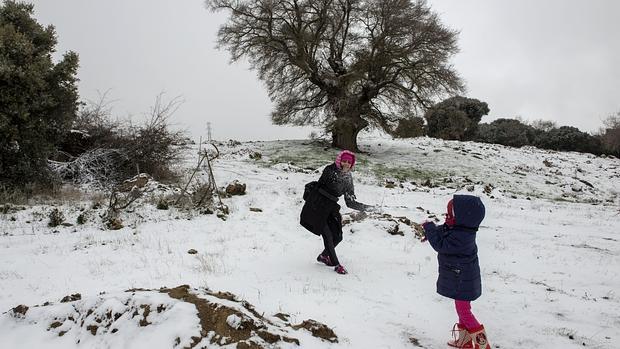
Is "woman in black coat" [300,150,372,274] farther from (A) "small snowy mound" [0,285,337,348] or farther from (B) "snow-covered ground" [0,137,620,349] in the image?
(A) "small snowy mound" [0,285,337,348]

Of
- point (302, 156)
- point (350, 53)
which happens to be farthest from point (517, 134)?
point (302, 156)

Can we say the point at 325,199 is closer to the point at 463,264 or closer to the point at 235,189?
the point at 463,264

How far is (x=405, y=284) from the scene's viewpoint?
5.43 meters

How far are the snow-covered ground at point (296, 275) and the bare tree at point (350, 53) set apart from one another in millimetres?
9679

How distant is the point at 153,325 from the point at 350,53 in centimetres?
1984

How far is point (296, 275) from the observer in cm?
556

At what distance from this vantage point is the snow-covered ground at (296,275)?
3.47 metres

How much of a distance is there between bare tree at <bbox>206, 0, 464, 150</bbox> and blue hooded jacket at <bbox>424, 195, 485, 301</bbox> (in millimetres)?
15850

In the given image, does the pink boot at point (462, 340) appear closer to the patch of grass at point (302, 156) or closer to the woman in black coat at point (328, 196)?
the woman in black coat at point (328, 196)

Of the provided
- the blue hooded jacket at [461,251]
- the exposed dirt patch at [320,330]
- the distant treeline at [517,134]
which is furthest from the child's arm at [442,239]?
the distant treeline at [517,134]

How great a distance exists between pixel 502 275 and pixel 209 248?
4.59 metres

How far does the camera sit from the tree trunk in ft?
64.0

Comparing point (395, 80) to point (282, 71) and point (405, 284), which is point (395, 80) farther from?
point (405, 284)

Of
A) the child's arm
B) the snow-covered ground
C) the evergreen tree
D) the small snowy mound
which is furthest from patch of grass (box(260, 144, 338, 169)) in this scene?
the small snowy mound
